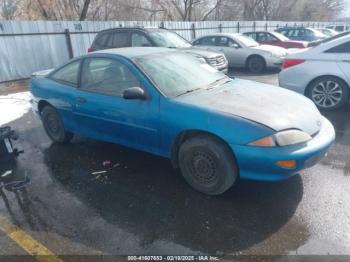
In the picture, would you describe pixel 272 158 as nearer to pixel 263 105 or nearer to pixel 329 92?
pixel 263 105

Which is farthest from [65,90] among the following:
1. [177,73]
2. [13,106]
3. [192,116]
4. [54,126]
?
[13,106]

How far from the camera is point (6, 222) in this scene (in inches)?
123

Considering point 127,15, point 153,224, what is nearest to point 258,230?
point 153,224

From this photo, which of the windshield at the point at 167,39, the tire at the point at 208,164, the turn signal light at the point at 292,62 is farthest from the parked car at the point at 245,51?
the tire at the point at 208,164

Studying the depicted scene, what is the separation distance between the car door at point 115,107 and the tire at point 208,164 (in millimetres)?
488

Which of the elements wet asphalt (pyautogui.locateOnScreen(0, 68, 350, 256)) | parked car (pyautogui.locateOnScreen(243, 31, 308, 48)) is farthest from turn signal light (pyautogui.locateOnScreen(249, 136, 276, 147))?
parked car (pyautogui.locateOnScreen(243, 31, 308, 48))

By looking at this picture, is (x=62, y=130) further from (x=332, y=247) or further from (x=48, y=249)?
(x=332, y=247)

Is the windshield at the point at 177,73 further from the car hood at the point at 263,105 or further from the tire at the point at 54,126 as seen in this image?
the tire at the point at 54,126

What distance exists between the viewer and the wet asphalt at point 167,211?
2.65 m

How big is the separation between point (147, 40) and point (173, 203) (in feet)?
22.8

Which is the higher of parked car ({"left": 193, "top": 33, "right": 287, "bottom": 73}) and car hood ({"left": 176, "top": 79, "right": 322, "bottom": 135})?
car hood ({"left": 176, "top": 79, "right": 322, "bottom": 135})

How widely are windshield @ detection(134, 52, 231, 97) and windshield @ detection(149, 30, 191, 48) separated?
5.00 meters

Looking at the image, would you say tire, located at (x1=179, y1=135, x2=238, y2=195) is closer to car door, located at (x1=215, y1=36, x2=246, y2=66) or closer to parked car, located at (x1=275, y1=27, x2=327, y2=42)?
car door, located at (x1=215, y1=36, x2=246, y2=66)

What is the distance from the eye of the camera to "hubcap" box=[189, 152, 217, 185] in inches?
127
